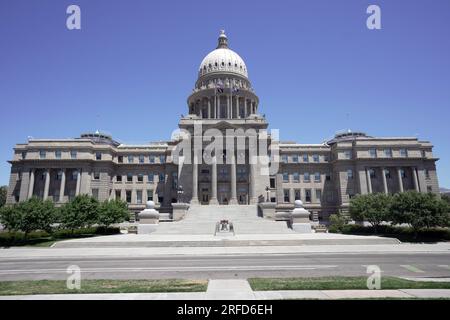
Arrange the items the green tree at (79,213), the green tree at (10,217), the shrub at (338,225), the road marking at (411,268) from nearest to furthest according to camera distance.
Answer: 1. the road marking at (411,268)
2. the green tree at (10,217)
3. the green tree at (79,213)
4. the shrub at (338,225)

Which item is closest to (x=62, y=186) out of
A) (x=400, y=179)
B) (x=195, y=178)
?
(x=195, y=178)

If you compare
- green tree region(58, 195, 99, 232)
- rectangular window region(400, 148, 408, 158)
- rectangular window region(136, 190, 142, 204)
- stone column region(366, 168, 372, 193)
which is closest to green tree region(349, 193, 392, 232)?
stone column region(366, 168, 372, 193)

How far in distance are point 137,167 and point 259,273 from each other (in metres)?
64.7

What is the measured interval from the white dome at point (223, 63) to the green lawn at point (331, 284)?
83.5m

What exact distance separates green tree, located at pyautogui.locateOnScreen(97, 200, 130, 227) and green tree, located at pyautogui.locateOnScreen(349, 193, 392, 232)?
1408 inches

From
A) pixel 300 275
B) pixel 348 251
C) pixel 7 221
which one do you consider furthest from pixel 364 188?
pixel 7 221

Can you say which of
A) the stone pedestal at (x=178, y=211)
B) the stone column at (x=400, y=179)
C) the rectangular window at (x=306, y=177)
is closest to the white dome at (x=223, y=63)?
the rectangular window at (x=306, y=177)

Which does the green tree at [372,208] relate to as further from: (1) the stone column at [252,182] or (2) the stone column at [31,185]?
(2) the stone column at [31,185]

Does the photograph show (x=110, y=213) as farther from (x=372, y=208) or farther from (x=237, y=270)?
(x=372, y=208)

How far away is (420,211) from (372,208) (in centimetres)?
748

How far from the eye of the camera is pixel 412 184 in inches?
2692

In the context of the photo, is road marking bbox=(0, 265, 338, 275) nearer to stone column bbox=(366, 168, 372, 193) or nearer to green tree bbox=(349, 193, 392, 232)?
green tree bbox=(349, 193, 392, 232)

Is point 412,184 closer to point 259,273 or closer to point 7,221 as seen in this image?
point 259,273

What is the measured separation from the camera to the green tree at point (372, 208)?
3926 centimetres
